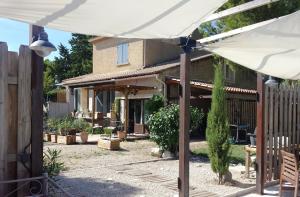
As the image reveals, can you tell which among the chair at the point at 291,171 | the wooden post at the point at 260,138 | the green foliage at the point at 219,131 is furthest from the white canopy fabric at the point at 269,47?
the chair at the point at 291,171

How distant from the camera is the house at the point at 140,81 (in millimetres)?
21297

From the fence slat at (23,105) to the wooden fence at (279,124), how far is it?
518 cm

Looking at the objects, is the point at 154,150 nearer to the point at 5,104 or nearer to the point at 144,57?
the point at 5,104

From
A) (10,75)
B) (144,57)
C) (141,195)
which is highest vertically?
(144,57)

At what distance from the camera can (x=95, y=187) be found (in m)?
8.99

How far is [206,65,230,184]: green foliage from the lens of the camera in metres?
9.11

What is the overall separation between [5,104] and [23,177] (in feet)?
3.25

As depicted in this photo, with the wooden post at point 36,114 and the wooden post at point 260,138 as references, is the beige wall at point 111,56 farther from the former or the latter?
the wooden post at point 36,114

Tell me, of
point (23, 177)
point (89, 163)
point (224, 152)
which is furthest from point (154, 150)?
point (23, 177)

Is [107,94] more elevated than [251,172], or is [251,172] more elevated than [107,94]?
[107,94]

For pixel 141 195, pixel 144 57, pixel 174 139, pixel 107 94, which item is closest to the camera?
pixel 141 195

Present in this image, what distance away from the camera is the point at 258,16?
60.8ft

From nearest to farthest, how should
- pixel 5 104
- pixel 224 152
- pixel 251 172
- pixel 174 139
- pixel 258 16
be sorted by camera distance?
pixel 5 104 < pixel 224 152 < pixel 251 172 < pixel 174 139 < pixel 258 16

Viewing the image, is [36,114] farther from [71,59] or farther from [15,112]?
[71,59]
